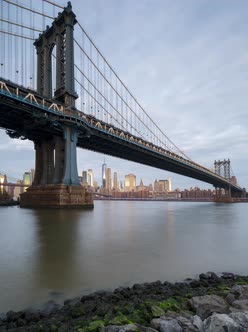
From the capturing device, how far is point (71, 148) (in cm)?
3909

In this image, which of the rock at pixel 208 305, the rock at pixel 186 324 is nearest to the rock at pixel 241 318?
the rock at pixel 208 305

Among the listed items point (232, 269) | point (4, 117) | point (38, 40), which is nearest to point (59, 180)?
point (4, 117)

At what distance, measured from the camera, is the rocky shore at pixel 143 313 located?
3529 mm

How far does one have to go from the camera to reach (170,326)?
3.47 meters

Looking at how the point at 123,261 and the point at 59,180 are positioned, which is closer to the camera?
the point at 123,261

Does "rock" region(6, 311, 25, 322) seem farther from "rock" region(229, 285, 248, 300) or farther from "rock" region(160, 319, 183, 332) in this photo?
"rock" region(229, 285, 248, 300)

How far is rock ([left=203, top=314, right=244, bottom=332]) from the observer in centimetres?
336

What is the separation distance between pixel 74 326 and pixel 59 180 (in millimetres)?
36813

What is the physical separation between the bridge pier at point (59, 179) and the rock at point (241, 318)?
3217cm

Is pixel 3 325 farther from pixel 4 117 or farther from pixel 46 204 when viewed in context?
pixel 4 117

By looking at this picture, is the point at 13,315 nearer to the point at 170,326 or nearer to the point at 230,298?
the point at 170,326

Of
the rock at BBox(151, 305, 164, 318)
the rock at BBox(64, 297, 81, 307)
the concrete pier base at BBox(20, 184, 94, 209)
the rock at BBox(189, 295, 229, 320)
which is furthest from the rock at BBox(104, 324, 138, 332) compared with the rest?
the concrete pier base at BBox(20, 184, 94, 209)

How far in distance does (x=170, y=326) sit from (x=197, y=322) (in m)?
0.47

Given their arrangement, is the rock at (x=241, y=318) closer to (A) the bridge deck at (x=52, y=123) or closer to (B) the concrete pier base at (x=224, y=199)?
(A) the bridge deck at (x=52, y=123)
